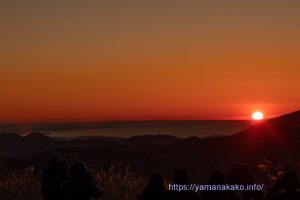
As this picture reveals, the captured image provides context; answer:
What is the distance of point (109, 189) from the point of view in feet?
48.6

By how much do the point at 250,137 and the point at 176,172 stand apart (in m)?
25.5

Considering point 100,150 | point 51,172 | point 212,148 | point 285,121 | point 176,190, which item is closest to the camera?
point 176,190

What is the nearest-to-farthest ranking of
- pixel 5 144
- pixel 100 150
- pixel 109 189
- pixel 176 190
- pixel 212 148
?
pixel 176 190 → pixel 109 189 → pixel 212 148 → pixel 100 150 → pixel 5 144

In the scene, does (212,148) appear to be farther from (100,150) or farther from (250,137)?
(100,150)

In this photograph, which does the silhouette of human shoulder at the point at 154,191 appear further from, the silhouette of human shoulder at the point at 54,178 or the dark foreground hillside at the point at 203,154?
the dark foreground hillside at the point at 203,154

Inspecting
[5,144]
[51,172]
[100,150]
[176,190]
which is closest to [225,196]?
[176,190]

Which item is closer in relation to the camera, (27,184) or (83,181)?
(83,181)

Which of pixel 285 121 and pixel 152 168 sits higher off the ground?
pixel 285 121

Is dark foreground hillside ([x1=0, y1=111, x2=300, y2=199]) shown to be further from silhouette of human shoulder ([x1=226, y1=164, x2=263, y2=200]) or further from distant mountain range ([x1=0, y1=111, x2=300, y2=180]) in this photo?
silhouette of human shoulder ([x1=226, y1=164, x2=263, y2=200])

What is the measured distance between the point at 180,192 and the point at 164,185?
0.91 meters

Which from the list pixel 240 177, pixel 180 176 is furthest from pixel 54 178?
pixel 240 177

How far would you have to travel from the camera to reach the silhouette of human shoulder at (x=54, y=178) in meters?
11.4

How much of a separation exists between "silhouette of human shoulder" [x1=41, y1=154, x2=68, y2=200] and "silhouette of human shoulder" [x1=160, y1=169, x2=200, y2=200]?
2.42 metres

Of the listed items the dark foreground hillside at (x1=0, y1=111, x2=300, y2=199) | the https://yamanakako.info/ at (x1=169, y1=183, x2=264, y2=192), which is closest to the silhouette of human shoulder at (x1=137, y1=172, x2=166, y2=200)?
the https://yamanakako.info/ at (x1=169, y1=183, x2=264, y2=192)
